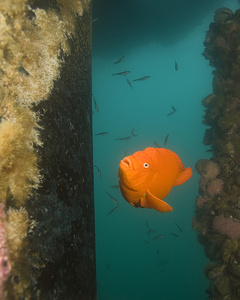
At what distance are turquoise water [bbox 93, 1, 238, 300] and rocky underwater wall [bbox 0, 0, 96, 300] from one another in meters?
7.90

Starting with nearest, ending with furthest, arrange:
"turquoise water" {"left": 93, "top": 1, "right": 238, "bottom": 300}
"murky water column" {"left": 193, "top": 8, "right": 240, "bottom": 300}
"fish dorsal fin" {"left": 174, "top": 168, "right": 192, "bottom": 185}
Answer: "fish dorsal fin" {"left": 174, "top": 168, "right": 192, "bottom": 185} → "murky water column" {"left": 193, "top": 8, "right": 240, "bottom": 300} → "turquoise water" {"left": 93, "top": 1, "right": 238, "bottom": 300}

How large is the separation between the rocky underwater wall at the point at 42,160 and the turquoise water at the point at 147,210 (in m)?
7.90

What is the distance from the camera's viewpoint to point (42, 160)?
1182mm

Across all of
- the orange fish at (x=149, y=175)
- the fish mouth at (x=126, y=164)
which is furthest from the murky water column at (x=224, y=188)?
the fish mouth at (x=126, y=164)

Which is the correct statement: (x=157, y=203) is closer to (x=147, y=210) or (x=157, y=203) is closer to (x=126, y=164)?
(x=126, y=164)

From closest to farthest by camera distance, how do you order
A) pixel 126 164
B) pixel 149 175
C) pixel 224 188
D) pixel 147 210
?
pixel 126 164 → pixel 149 175 → pixel 224 188 → pixel 147 210

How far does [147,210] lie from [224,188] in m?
28.6

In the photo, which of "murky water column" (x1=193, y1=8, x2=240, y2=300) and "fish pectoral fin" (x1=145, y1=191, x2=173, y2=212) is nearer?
"fish pectoral fin" (x1=145, y1=191, x2=173, y2=212)

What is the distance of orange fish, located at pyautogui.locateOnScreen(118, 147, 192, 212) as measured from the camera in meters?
1.90

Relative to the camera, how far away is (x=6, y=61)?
1165 mm

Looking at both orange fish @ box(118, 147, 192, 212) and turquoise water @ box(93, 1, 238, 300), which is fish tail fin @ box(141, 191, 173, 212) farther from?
turquoise water @ box(93, 1, 238, 300)

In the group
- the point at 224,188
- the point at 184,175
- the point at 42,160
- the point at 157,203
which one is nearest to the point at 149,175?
the point at 157,203

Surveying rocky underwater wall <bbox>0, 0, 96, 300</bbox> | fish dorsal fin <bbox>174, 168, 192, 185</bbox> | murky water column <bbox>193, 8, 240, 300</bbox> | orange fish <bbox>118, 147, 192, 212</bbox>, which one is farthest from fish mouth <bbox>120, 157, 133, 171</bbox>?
murky water column <bbox>193, 8, 240, 300</bbox>

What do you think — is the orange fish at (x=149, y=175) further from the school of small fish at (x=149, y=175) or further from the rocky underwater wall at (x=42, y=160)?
the rocky underwater wall at (x=42, y=160)
